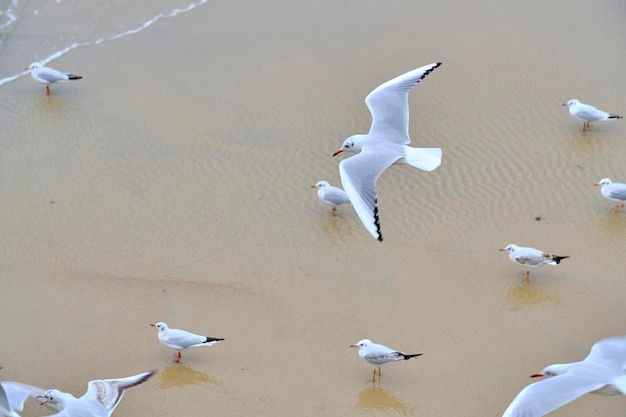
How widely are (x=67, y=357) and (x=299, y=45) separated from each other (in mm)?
4803

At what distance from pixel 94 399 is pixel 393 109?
3.49m

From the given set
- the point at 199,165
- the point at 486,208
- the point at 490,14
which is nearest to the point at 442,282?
the point at 486,208

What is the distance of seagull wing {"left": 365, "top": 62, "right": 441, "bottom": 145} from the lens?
805cm

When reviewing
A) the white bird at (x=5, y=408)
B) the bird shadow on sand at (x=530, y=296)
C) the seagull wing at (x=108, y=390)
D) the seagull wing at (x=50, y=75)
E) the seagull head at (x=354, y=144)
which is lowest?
the bird shadow on sand at (x=530, y=296)

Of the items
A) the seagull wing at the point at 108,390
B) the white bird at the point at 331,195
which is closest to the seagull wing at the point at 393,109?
the white bird at the point at 331,195

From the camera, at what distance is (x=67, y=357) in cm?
664

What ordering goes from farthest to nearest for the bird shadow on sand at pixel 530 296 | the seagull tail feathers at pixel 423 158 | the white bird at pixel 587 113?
the white bird at pixel 587 113 < the seagull tail feathers at pixel 423 158 < the bird shadow on sand at pixel 530 296

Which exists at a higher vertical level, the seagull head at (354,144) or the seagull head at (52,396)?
the seagull head at (354,144)

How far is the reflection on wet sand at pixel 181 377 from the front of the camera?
21.2ft

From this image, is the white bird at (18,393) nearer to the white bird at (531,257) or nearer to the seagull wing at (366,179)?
the seagull wing at (366,179)

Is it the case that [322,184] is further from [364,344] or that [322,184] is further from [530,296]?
[364,344]

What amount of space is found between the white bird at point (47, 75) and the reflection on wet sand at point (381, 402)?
16.1 feet

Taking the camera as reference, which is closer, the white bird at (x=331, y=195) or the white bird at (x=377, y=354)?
the white bird at (x=377, y=354)

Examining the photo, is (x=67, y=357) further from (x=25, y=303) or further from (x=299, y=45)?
(x=299, y=45)
